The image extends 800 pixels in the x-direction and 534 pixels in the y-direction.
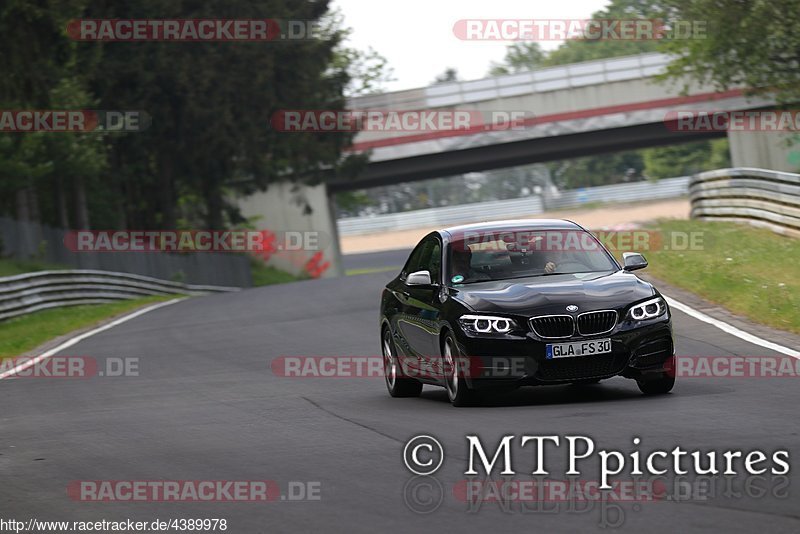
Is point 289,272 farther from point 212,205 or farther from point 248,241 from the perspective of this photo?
point 212,205

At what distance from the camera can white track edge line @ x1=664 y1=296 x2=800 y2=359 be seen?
1360cm

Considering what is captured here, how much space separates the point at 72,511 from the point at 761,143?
53.6 metres

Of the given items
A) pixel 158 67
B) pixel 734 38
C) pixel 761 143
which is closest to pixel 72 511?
pixel 734 38

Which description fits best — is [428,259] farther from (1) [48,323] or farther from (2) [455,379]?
(1) [48,323]

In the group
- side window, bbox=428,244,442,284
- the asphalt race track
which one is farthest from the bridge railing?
side window, bbox=428,244,442,284

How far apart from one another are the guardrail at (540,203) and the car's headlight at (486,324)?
8238 cm

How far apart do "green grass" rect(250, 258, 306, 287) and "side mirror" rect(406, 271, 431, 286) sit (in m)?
49.1

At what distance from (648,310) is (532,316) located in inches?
37.6

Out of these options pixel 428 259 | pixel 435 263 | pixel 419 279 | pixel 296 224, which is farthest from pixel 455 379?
pixel 296 224

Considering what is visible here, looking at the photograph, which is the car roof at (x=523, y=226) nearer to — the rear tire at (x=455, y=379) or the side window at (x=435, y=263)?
the side window at (x=435, y=263)

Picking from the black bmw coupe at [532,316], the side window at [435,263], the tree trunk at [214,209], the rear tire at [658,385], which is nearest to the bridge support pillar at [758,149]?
the tree trunk at [214,209]

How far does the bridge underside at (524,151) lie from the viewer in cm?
5950

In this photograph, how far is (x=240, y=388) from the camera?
48.4ft

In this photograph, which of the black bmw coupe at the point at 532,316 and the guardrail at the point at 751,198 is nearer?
the black bmw coupe at the point at 532,316
